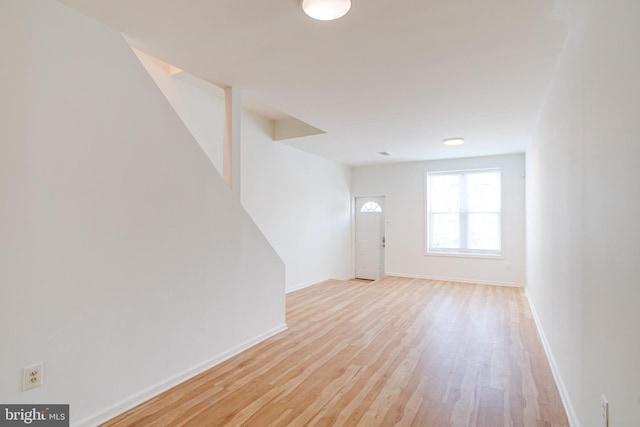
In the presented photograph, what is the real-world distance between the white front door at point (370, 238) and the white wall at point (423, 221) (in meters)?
0.26

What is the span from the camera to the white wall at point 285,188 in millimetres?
3895

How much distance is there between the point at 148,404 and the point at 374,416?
1541 millimetres

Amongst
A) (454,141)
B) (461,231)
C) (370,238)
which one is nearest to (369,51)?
(454,141)

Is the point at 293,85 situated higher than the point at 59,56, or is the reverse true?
the point at 293,85

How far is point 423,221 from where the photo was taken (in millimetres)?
7023

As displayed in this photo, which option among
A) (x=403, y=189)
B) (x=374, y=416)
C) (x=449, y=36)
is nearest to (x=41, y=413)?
(x=374, y=416)

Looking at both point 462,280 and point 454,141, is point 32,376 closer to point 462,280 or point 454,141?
point 454,141

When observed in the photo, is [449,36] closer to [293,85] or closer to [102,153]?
[293,85]

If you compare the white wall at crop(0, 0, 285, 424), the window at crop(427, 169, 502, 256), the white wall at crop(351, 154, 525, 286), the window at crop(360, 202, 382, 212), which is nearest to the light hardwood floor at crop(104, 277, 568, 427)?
the white wall at crop(0, 0, 285, 424)

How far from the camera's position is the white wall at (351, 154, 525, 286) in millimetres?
6219

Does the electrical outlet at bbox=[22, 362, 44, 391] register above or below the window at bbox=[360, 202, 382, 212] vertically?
below

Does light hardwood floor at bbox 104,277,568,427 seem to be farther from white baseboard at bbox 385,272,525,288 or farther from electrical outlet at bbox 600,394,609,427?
white baseboard at bbox 385,272,525,288

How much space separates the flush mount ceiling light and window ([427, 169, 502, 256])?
5.60 m

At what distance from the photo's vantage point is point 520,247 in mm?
6180
